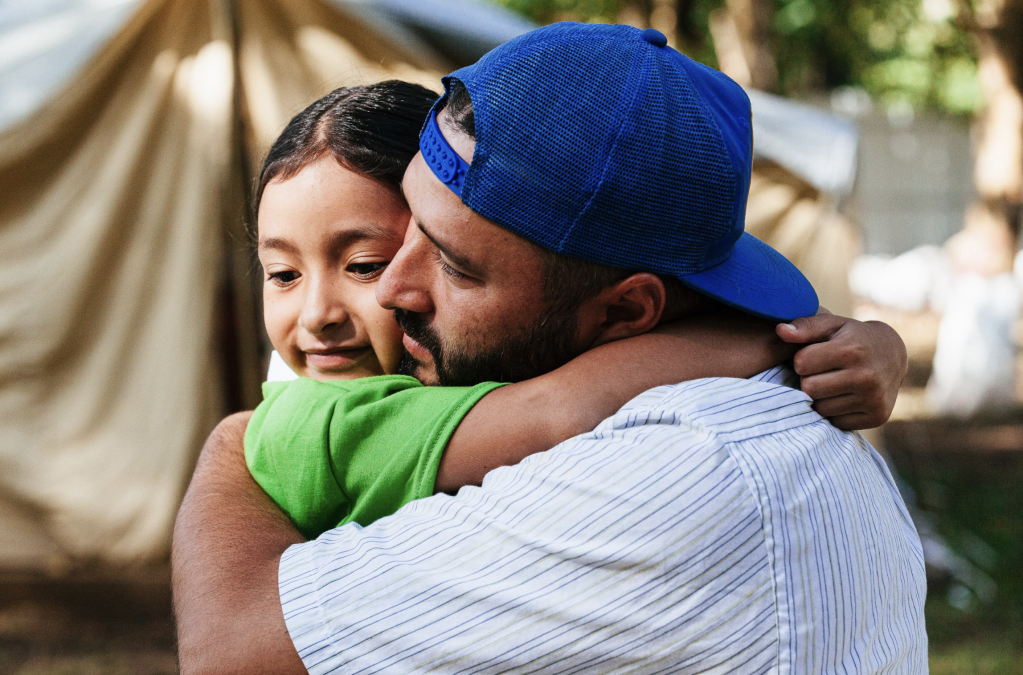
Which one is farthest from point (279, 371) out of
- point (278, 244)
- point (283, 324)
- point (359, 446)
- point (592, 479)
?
point (592, 479)

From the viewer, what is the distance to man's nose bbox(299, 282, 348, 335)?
1.75 m

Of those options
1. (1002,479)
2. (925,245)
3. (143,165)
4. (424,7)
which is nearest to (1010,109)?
(1002,479)

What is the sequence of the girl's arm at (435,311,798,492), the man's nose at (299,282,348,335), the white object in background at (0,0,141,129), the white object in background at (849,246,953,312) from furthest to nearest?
the white object in background at (849,246,953,312) < the white object in background at (0,0,141,129) < the man's nose at (299,282,348,335) < the girl's arm at (435,311,798,492)

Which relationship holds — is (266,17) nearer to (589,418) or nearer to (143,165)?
(143,165)

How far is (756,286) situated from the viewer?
1.57 metres

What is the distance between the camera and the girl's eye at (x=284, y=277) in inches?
73.0

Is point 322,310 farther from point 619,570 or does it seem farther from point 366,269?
point 619,570

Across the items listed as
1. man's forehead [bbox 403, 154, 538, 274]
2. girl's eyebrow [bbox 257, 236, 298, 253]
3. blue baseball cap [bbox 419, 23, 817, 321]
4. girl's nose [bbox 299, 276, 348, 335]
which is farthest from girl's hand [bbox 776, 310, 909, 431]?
girl's eyebrow [bbox 257, 236, 298, 253]

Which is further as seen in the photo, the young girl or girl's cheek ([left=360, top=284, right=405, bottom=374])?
girl's cheek ([left=360, top=284, right=405, bottom=374])

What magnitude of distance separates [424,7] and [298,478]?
3391 mm

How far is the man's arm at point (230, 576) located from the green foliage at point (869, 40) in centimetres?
1111

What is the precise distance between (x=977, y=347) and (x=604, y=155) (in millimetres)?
10966

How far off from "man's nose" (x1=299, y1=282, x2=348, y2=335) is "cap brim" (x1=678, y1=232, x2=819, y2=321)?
66cm

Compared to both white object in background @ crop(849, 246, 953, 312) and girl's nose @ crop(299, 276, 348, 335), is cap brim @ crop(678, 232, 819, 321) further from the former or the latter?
white object in background @ crop(849, 246, 953, 312)
